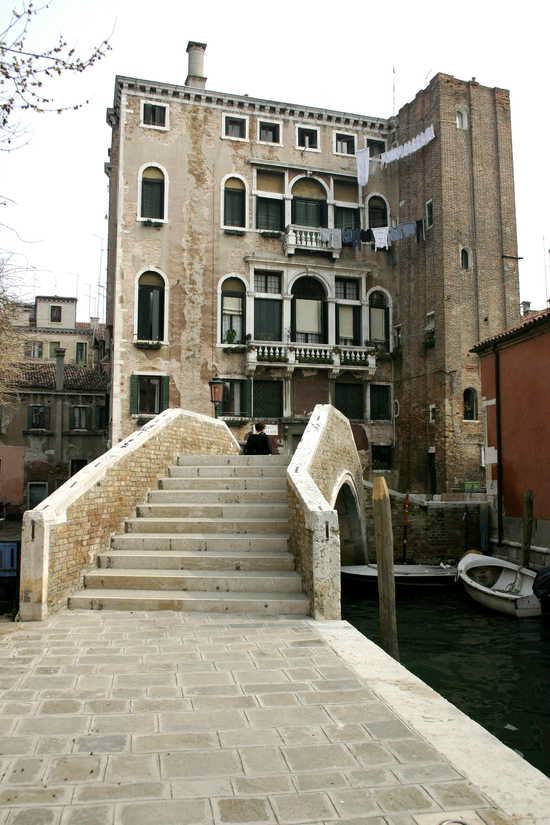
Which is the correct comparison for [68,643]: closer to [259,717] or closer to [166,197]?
[259,717]

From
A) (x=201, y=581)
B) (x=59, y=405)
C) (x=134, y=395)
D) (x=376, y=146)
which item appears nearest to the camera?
(x=201, y=581)

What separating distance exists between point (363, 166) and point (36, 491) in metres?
17.8

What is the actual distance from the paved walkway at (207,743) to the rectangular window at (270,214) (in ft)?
67.4

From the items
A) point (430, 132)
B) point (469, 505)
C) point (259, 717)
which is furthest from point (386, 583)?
point (430, 132)

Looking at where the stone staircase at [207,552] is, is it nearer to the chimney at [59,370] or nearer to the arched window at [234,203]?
the arched window at [234,203]

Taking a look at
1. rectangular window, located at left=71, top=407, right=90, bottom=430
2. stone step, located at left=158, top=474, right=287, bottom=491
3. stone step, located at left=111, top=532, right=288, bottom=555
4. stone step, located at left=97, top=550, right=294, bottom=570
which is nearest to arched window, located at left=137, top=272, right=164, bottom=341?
rectangular window, located at left=71, top=407, right=90, bottom=430

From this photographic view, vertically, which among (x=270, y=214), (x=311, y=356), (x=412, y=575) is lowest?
(x=412, y=575)

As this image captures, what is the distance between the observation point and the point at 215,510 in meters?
7.96

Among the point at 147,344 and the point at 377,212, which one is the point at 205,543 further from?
the point at 377,212

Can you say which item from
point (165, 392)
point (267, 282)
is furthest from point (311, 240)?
point (165, 392)

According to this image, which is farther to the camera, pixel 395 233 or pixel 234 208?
pixel 395 233

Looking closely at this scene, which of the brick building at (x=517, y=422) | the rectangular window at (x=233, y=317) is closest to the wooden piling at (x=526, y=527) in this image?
the brick building at (x=517, y=422)

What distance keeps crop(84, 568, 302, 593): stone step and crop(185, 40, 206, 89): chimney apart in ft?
71.6

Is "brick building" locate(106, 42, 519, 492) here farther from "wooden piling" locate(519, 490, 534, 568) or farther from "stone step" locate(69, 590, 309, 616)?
"stone step" locate(69, 590, 309, 616)
